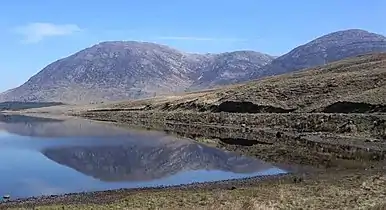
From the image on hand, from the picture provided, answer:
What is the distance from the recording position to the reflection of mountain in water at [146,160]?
44.1 m

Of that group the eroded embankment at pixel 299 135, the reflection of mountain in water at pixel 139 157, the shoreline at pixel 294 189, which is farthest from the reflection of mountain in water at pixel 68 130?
the shoreline at pixel 294 189

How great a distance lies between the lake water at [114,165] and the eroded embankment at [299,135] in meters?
3.95

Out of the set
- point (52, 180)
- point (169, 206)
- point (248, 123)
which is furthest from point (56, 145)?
point (169, 206)

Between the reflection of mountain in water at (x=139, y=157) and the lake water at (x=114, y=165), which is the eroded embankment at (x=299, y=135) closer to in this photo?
the reflection of mountain in water at (x=139, y=157)

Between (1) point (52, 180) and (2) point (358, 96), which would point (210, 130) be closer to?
(2) point (358, 96)

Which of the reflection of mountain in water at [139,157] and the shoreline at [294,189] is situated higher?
the shoreline at [294,189]

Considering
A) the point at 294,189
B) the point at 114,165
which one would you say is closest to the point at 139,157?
the point at 114,165

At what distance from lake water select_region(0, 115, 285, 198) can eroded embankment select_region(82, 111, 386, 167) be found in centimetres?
395

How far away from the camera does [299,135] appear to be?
202 feet

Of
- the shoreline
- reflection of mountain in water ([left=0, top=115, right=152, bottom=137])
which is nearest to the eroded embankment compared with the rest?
the shoreline

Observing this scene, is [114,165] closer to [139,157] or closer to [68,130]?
[139,157]

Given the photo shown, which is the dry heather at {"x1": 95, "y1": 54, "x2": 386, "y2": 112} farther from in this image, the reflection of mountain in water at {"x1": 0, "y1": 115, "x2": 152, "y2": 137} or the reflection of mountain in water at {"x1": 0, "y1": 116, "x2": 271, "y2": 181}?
the reflection of mountain in water at {"x1": 0, "y1": 116, "x2": 271, "y2": 181}

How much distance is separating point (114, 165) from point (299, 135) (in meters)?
22.9

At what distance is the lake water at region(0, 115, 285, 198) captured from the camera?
3822 cm
